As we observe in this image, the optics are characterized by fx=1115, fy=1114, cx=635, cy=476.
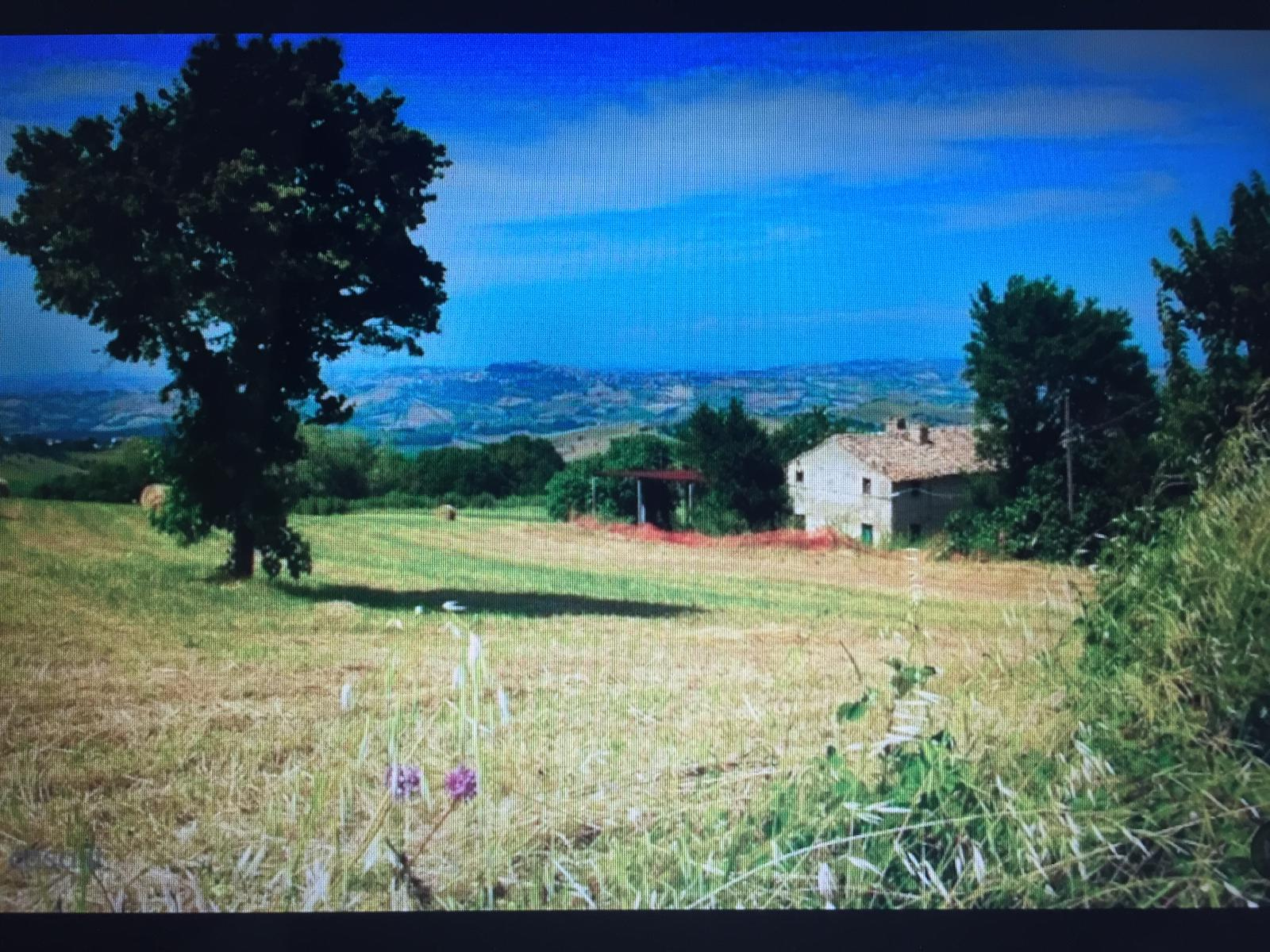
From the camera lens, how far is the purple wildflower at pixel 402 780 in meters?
2.67

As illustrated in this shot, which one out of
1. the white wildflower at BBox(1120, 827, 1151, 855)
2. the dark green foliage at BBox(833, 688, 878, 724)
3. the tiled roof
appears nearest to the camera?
the white wildflower at BBox(1120, 827, 1151, 855)

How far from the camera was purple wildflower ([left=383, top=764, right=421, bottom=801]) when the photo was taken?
8.76 ft

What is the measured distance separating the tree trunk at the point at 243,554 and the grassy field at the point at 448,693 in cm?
5

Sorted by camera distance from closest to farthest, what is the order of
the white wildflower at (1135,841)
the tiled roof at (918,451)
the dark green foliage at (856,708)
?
the white wildflower at (1135,841) → the dark green foliage at (856,708) → the tiled roof at (918,451)

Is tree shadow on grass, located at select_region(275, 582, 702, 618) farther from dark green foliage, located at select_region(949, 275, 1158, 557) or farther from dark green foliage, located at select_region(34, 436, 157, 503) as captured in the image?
dark green foliage, located at select_region(949, 275, 1158, 557)

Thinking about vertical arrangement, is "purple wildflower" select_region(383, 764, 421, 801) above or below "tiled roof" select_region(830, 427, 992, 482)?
below

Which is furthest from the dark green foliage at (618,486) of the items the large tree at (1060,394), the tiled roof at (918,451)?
the large tree at (1060,394)

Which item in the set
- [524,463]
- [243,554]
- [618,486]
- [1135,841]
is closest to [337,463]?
[243,554]

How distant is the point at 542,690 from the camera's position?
9.09ft

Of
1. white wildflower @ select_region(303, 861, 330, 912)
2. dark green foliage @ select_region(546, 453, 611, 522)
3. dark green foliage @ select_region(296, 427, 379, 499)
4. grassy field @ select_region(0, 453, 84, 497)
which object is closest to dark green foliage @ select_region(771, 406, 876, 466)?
dark green foliage @ select_region(546, 453, 611, 522)

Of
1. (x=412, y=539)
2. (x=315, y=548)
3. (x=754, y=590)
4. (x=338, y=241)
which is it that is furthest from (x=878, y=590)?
(x=338, y=241)

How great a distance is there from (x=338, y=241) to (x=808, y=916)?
2058mm

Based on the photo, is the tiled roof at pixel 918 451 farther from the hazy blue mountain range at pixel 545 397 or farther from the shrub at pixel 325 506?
the shrub at pixel 325 506

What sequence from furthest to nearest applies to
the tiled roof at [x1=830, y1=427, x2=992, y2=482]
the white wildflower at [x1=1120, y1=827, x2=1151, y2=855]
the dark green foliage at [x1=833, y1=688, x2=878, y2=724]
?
the tiled roof at [x1=830, y1=427, x2=992, y2=482] < the dark green foliage at [x1=833, y1=688, x2=878, y2=724] < the white wildflower at [x1=1120, y1=827, x2=1151, y2=855]
